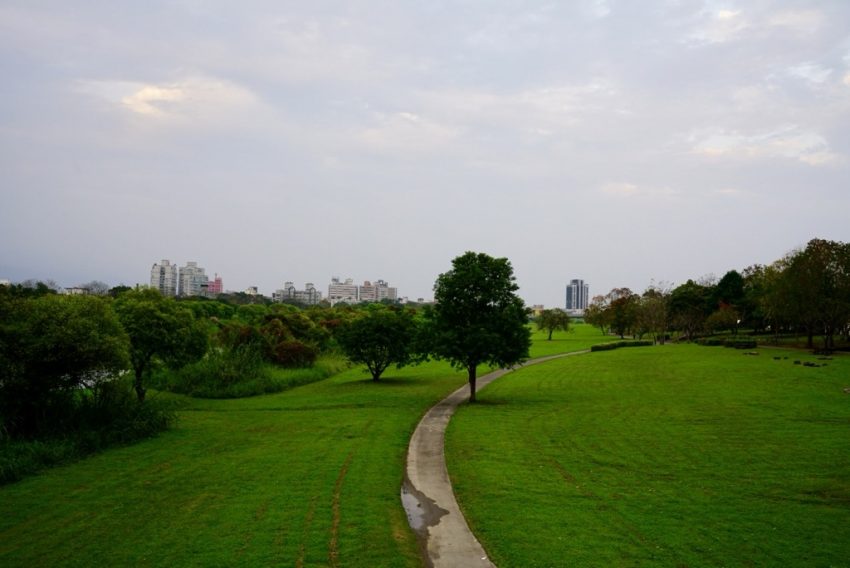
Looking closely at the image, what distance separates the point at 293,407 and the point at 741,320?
82628 mm

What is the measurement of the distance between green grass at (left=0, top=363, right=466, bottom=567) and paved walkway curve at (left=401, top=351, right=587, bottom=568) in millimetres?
406

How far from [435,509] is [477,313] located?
21.9m

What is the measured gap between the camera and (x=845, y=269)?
2293 inches

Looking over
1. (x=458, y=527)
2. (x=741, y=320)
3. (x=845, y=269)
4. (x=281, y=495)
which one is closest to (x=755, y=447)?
(x=458, y=527)

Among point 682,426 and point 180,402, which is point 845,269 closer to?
point 682,426

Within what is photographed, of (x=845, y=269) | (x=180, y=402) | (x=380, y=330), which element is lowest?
(x=180, y=402)

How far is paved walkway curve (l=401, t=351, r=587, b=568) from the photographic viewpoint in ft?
38.1

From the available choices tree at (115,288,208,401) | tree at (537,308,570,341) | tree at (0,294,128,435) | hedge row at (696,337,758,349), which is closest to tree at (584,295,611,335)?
tree at (537,308,570,341)

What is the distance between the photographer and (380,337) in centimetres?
4616

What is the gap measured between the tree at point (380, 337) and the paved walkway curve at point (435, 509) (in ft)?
69.3

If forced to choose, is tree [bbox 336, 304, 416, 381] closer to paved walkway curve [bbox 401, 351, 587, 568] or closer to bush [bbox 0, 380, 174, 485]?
bush [bbox 0, 380, 174, 485]

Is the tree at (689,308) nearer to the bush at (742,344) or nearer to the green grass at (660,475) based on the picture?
the bush at (742,344)

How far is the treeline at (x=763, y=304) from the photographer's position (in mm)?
57969

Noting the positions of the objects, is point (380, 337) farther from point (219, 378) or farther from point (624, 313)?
point (624, 313)
